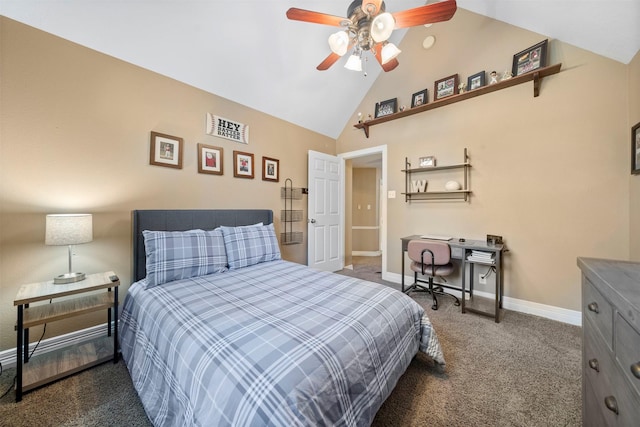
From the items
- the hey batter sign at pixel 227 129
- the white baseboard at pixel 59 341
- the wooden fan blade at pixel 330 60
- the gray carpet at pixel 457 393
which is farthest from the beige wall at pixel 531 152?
the white baseboard at pixel 59 341

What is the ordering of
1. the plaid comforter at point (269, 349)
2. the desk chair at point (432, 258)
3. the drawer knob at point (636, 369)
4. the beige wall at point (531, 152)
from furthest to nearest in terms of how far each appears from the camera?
the desk chair at point (432, 258) → the beige wall at point (531, 152) → the plaid comforter at point (269, 349) → the drawer knob at point (636, 369)

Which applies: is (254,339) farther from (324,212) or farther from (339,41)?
(324,212)

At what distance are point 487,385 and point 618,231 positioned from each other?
79.3 inches

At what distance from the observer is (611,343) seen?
0.75 metres

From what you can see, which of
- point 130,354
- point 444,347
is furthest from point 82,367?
point 444,347

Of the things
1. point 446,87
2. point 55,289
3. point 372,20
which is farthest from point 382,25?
point 55,289

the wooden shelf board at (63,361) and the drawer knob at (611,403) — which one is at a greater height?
the drawer knob at (611,403)

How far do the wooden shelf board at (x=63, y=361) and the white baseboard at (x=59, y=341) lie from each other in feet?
0.16

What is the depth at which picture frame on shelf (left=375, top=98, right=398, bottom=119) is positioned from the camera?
357 cm

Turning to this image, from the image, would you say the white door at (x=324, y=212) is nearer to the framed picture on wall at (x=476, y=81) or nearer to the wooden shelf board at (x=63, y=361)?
the framed picture on wall at (x=476, y=81)

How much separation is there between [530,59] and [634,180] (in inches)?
60.1

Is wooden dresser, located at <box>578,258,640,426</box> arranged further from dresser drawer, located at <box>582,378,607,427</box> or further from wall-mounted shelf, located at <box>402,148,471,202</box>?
wall-mounted shelf, located at <box>402,148,471,202</box>

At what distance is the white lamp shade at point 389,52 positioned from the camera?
74.6 inches

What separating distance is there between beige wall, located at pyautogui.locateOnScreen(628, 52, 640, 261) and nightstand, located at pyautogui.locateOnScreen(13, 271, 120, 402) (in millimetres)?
4241
